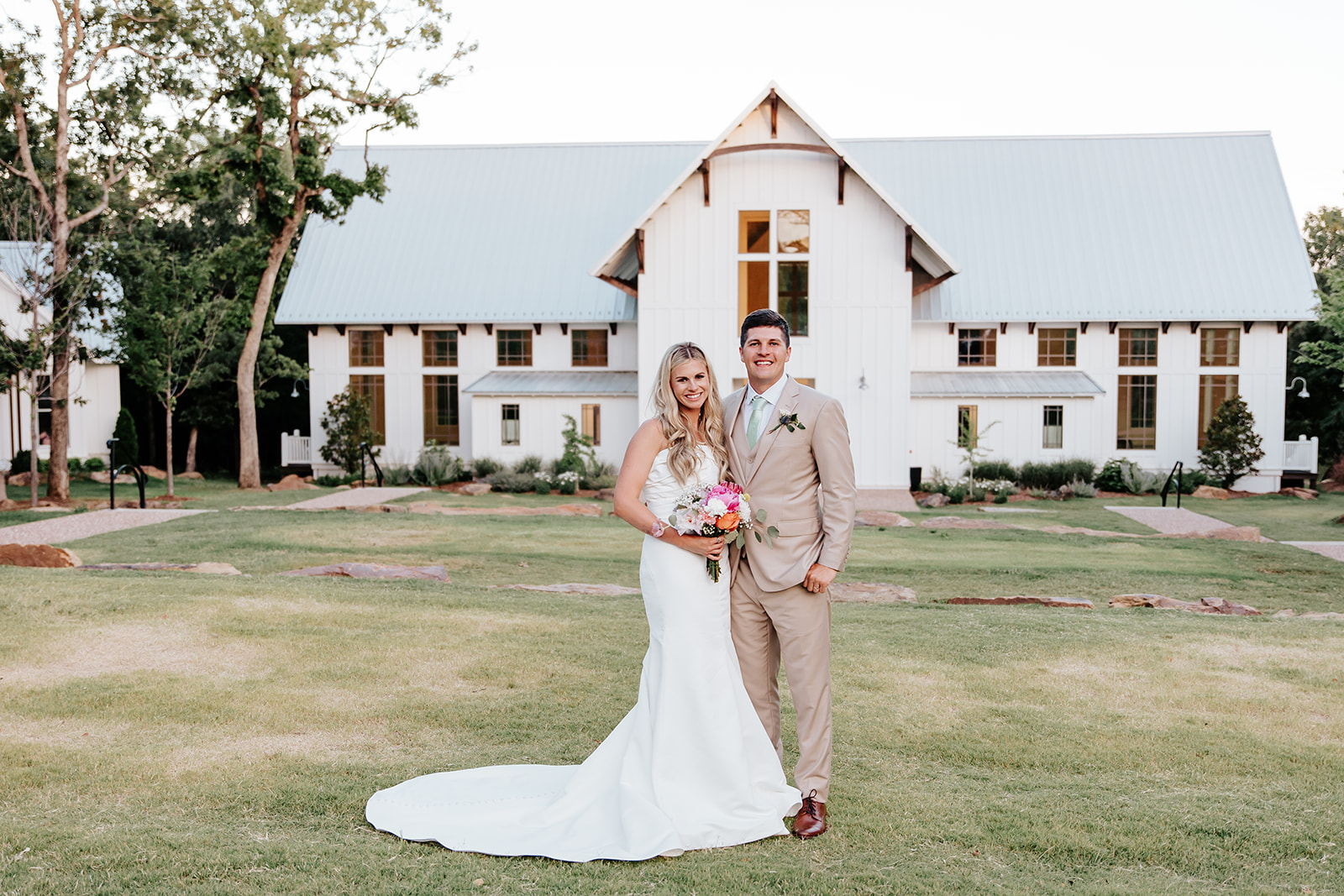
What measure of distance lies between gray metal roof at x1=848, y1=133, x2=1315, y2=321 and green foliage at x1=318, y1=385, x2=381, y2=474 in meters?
13.6

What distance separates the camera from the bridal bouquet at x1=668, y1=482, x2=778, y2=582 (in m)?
4.13

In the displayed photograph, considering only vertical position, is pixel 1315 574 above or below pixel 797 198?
below

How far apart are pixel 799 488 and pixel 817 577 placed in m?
0.39

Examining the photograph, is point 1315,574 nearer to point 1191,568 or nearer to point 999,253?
point 1191,568

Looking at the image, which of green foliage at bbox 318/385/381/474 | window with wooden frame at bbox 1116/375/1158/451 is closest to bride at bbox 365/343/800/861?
green foliage at bbox 318/385/381/474

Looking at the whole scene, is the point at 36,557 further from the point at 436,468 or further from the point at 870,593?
the point at 436,468

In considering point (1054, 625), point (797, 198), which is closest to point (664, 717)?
point (1054, 625)

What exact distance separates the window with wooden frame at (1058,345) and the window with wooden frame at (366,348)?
16.4 m

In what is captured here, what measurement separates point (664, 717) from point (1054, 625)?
5167 millimetres

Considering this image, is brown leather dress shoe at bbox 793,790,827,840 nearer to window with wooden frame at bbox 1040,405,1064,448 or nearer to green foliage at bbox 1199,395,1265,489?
window with wooden frame at bbox 1040,405,1064,448

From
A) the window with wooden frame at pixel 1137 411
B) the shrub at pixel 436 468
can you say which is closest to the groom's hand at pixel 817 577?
the shrub at pixel 436 468

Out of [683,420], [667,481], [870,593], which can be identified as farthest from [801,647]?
[870,593]

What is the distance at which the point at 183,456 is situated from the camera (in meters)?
31.1

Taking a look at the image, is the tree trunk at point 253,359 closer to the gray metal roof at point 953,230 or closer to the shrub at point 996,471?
the gray metal roof at point 953,230
